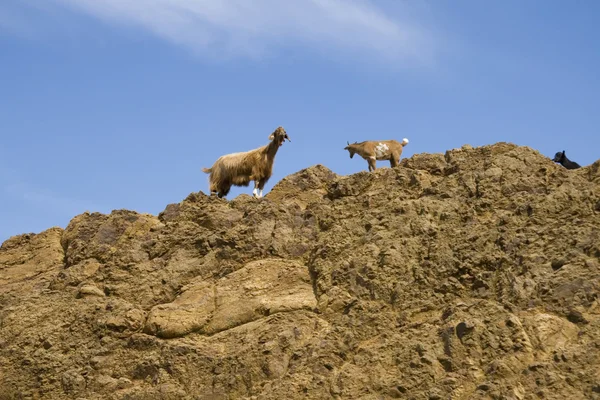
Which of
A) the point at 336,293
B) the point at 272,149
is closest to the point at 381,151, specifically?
the point at 272,149

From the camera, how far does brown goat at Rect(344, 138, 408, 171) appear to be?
26781 mm

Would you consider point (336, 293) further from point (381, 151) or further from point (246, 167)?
point (381, 151)

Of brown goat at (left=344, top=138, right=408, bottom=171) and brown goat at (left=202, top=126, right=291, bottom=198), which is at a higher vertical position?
brown goat at (left=344, top=138, right=408, bottom=171)

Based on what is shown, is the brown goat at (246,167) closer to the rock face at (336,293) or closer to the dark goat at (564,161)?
the rock face at (336,293)

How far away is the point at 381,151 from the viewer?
2709 cm

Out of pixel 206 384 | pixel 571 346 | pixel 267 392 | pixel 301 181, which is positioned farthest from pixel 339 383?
pixel 301 181

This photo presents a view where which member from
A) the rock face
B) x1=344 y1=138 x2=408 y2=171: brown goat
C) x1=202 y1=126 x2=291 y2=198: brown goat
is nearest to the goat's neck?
x1=202 y1=126 x2=291 y2=198: brown goat

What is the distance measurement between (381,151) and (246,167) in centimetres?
660

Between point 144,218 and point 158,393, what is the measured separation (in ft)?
14.0

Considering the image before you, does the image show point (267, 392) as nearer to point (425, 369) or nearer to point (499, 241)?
Answer: point (425, 369)

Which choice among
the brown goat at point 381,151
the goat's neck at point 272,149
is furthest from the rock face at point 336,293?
the brown goat at point 381,151

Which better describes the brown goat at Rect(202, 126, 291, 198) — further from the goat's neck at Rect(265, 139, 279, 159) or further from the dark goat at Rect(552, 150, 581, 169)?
the dark goat at Rect(552, 150, 581, 169)

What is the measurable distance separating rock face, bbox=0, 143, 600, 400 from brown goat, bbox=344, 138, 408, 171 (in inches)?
326

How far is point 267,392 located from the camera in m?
14.8
